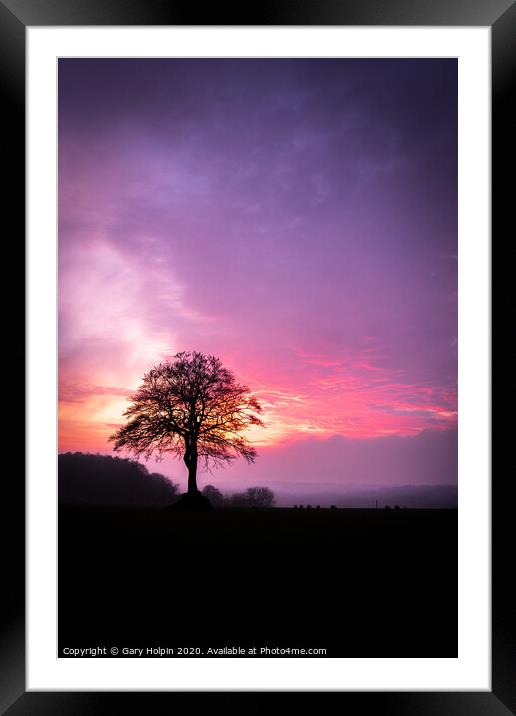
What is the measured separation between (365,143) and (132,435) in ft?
5.72

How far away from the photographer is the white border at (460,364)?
1625 mm

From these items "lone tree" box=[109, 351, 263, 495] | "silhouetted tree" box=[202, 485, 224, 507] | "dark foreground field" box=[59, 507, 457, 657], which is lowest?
"dark foreground field" box=[59, 507, 457, 657]

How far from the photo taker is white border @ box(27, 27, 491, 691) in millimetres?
1625

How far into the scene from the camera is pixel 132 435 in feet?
7.61

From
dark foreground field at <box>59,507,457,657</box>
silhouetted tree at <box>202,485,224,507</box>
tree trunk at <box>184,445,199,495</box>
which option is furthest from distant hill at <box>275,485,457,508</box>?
tree trunk at <box>184,445,199,495</box>

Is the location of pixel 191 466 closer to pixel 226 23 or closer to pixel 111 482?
pixel 111 482

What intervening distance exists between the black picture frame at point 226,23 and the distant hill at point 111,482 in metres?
0.39

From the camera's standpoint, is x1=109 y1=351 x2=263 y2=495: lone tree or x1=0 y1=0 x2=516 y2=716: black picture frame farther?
x1=109 y1=351 x2=263 y2=495: lone tree

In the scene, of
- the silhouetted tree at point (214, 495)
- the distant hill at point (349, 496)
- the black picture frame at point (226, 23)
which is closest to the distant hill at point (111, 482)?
the silhouetted tree at point (214, 495)

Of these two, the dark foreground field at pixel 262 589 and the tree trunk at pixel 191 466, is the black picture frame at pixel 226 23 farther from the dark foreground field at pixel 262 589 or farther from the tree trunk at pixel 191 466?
the tree trunk at pixel 191 466

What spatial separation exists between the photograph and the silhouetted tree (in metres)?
0.01

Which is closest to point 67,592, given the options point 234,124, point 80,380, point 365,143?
point 80,380

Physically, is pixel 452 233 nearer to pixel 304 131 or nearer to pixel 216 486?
pixel 304 131

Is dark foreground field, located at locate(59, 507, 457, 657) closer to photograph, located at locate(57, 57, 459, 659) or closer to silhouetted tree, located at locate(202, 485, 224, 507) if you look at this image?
photograph, located at locate(57, 57, 459, 659)
